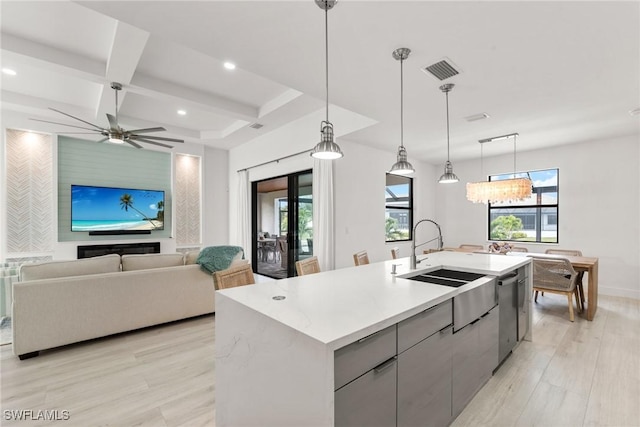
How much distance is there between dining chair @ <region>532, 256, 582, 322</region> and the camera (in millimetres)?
3643

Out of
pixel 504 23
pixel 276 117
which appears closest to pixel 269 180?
pixel 276 117

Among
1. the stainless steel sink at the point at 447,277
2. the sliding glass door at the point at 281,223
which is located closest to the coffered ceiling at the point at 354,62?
the sliding glass door at the point at 281,223

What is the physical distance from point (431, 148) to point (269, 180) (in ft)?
11.1

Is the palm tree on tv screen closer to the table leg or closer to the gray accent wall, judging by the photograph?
the gray accent wall

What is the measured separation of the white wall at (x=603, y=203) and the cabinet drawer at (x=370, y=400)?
19.0 feet

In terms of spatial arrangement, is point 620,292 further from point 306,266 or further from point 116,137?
point 116,137

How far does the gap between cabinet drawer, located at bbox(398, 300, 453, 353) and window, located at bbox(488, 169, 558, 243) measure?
521 cm

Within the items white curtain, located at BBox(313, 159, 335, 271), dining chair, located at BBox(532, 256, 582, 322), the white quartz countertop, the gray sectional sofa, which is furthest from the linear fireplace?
dining chair, located at BBox(532, 256, 582, 322)

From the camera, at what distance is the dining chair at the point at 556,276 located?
12.0 ft

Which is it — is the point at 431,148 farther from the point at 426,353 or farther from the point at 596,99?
the point at 426,353

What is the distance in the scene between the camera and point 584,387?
7.49 feet

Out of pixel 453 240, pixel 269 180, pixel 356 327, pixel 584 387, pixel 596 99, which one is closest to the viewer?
pixel 356 327

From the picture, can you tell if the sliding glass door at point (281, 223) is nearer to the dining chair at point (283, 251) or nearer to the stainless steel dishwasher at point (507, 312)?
the dining chair at point (283, 251)

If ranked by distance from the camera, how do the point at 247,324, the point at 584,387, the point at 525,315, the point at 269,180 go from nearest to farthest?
the point at 247,324, the point at 584,387, the point at 525,315, the point at 269,180
